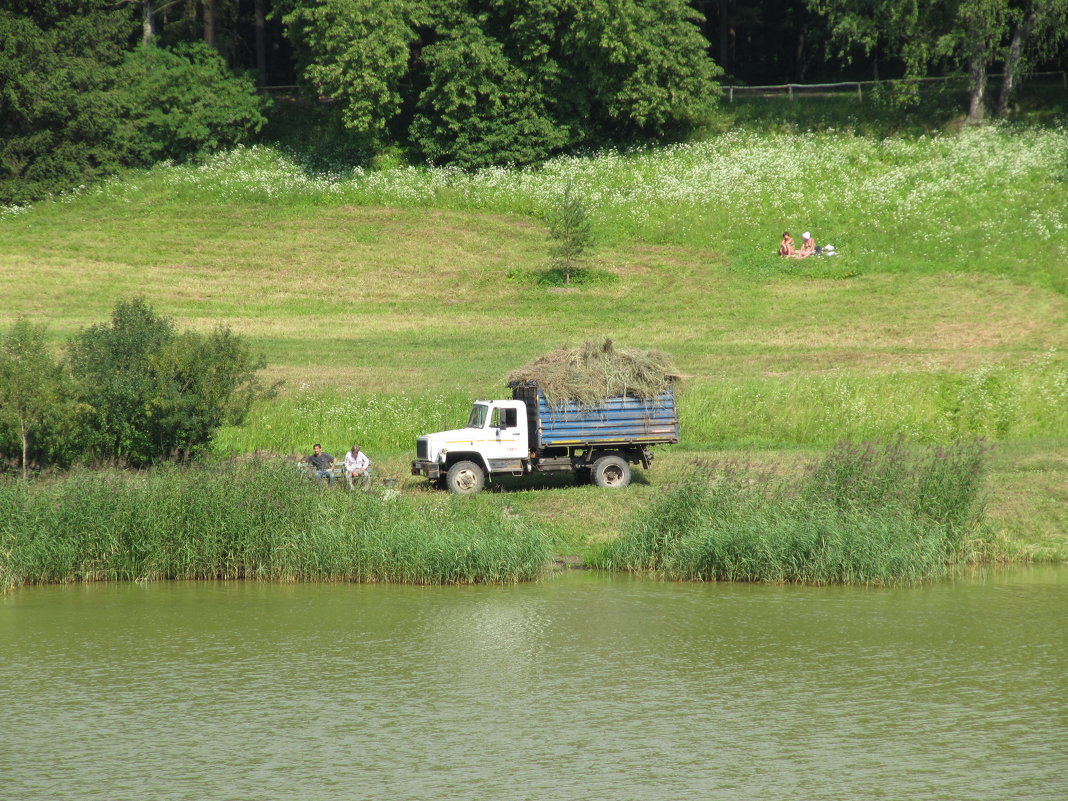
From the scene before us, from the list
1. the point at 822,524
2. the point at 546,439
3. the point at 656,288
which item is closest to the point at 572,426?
the point at 546,439

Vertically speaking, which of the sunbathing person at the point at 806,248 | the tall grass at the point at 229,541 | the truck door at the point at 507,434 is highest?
the sunbathing person at the point at 806,248

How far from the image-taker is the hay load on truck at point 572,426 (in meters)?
26.0

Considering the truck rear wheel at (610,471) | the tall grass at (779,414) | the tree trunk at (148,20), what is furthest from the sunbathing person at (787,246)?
the tree trunk at (148,20)

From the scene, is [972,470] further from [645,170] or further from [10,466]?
[645,170]

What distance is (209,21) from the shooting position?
230 ft

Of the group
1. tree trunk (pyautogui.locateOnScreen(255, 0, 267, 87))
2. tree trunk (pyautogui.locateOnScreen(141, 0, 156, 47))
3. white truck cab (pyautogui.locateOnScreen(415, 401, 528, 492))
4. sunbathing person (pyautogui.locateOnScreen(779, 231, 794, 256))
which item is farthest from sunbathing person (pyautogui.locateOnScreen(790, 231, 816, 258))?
tree trunk (pyautogui.locateOnScreen(141, 0, 156, 47))

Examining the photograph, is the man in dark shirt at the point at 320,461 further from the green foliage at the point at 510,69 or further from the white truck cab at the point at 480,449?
the green foliage at the point at 510,69

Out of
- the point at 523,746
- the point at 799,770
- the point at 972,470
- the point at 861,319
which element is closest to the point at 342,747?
the point at 523,746

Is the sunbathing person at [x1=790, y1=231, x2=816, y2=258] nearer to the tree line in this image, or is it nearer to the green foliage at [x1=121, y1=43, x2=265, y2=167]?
the tree line

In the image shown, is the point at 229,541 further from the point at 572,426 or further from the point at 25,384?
the point at 572,426

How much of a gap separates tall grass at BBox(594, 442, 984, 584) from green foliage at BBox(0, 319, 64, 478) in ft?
39.2

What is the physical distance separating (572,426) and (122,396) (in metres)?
9.87

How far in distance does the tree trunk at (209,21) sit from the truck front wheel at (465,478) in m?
52.1

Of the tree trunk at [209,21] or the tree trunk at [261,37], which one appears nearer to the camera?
the tree trunk at [209,21]
